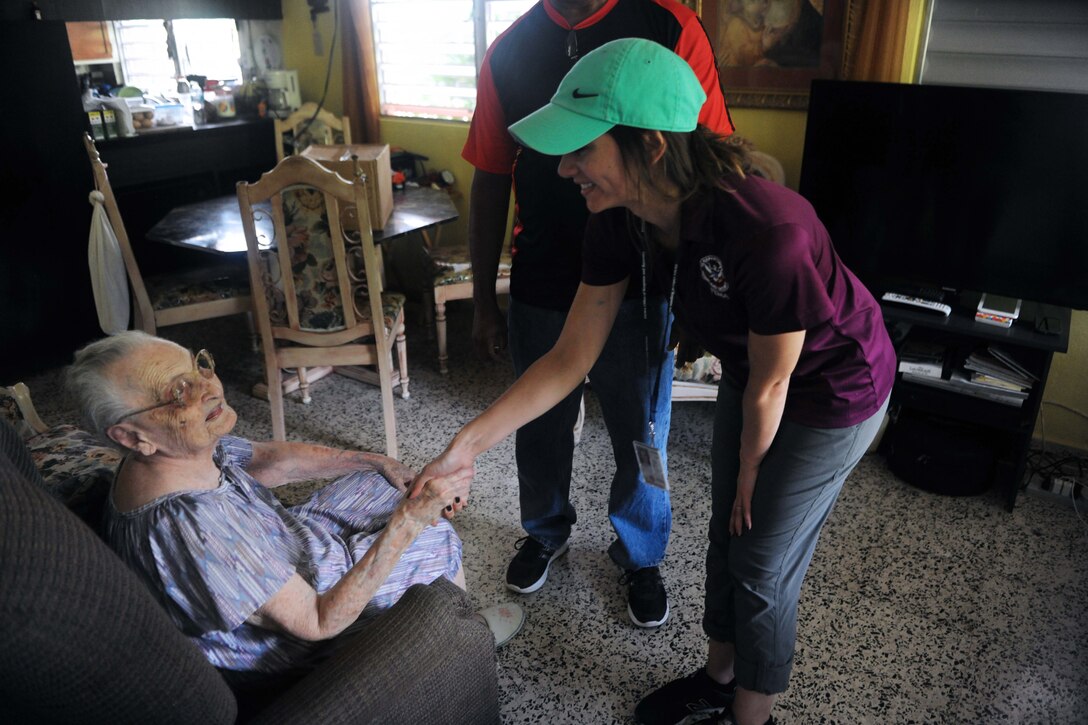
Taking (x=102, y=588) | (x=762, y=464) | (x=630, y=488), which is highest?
(x=102, y=588)

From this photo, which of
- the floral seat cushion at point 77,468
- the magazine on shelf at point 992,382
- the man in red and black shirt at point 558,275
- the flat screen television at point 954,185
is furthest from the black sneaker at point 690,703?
the flat screen television at point 954,185

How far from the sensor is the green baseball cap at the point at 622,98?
3.72 ft

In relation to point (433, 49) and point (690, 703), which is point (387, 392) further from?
point (433, 49)

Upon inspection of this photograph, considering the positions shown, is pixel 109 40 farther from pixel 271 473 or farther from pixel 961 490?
pixel 961 490

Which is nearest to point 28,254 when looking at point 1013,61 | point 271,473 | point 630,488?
point 271,473

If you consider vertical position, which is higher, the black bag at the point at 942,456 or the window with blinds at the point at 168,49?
the window with blinds at the point at 168,49

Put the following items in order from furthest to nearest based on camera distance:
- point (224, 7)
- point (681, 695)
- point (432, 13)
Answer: point (224, 7) < point (432, 13) < point (681, 695)

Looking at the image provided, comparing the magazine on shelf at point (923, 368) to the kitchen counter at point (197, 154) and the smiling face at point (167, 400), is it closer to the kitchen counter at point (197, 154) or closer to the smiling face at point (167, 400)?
the smiling face at point (167, 400)

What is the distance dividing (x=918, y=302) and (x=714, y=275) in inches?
62.5

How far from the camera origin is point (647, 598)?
6.44 ft

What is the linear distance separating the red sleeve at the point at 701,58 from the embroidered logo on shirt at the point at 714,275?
1.72ft

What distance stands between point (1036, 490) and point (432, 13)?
3214 mm

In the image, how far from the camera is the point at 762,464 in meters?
1.33

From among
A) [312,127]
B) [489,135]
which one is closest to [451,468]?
[489,135]
